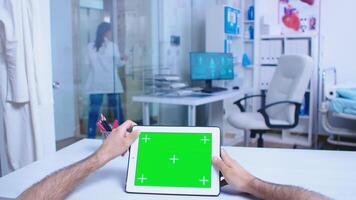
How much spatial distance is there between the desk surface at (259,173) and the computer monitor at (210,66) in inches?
99.1

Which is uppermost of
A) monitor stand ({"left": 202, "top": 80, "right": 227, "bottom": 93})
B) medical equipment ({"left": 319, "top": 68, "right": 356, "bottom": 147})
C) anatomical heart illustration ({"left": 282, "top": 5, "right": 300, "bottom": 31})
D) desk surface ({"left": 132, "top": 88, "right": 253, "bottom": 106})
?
anatomical heart illustration ({"left": 282, "top": 5, "right": 300, "bottom": 31})

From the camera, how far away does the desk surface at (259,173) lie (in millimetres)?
1171

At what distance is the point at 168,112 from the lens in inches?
178

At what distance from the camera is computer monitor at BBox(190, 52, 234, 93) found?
13.6ft

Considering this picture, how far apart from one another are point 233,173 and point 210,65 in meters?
3.10

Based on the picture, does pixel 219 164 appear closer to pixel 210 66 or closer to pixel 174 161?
pixel 174 161

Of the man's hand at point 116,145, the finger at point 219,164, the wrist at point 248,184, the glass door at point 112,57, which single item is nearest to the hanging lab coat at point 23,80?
the glass door at point 112,57

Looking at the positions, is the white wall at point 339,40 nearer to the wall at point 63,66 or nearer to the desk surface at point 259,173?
the wall at point 63,66

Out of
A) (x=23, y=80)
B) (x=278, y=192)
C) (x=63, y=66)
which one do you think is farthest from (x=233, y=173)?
(x=63, y=66)

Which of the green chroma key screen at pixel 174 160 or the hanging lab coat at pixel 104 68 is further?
the hanging lab coat at pixel 104 68

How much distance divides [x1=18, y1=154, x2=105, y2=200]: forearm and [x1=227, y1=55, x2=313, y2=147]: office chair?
240 centimetres

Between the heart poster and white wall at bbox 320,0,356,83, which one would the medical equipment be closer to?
white wall at bbox 320,0,356,83

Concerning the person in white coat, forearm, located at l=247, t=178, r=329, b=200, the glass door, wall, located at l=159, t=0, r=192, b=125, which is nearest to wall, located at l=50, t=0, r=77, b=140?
the glass door

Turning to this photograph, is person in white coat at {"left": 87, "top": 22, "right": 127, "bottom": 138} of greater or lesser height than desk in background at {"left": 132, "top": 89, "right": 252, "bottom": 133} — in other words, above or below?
above
